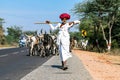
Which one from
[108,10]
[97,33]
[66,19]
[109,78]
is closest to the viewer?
[109,78]

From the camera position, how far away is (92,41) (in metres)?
59.5

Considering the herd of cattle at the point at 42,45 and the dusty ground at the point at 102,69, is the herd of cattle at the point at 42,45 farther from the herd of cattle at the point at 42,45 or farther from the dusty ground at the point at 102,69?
the dusty ground at the point at 102,69

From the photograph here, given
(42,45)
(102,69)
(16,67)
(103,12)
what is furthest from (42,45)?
(103,12)

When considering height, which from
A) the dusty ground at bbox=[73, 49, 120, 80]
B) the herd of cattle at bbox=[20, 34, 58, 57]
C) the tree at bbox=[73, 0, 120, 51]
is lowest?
the dusty ground at bbox=[73, 49, 120, 80]

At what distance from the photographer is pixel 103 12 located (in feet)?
180

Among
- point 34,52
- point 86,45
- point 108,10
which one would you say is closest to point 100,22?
point 108,10

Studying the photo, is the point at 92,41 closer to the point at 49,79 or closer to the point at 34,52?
the point at 34,52

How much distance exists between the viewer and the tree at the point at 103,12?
2116 inches

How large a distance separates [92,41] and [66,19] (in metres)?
41.5

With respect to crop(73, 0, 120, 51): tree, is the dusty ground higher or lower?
lower

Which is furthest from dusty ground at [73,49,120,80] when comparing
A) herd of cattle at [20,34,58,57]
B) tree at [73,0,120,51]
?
tree at [73,0,120,51]

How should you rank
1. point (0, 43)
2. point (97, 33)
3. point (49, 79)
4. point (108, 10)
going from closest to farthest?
point (49, 79), point (108, 10), point (97, 33), point (0, 43)

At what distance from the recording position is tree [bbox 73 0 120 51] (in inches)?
2116

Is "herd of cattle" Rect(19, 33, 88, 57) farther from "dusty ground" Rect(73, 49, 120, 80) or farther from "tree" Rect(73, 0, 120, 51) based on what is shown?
"tree" Rect(73, 0, 120, 51)
